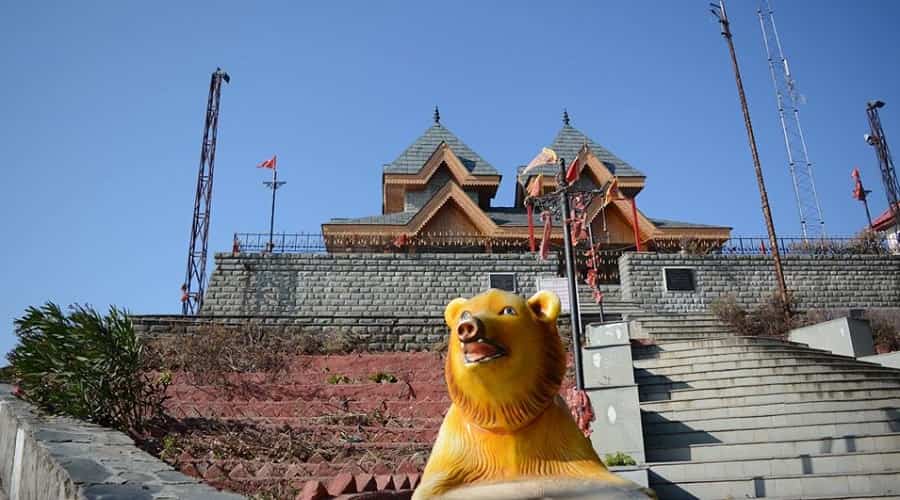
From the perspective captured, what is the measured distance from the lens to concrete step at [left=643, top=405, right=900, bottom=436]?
26.8 feet

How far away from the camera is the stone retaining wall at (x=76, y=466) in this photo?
3242 mm

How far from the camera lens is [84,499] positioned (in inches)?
116

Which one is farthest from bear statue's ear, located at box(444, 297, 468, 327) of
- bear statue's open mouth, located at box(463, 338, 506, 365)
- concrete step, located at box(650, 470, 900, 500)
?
concrete step, located at box(650, 470, 900, 500)

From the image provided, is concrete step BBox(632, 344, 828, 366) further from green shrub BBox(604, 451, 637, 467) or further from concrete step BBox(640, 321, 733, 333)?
concrete step BBox(640, 321, 733, 333)

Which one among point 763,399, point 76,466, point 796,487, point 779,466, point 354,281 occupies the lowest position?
point 796,487

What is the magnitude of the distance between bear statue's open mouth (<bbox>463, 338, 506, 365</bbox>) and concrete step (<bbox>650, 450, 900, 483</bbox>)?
4.62 m

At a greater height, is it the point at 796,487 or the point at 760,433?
the point at 760,433

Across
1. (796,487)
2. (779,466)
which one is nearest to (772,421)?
(779,466)

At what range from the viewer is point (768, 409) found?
27.8ft

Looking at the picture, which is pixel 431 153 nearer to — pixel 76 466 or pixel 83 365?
pixel 83 365

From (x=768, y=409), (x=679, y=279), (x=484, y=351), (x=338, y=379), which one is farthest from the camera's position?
(x=679, y=279)

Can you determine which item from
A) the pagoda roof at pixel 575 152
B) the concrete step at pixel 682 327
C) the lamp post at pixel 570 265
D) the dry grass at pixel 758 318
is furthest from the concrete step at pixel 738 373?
the pagoda roof at pixel 575 152

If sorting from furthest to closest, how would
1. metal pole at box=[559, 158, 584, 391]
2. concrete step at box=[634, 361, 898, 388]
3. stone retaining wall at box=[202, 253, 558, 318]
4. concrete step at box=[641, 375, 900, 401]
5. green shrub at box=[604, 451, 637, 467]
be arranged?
stone retaining wall at box=[202, 253, 558, 318] < concrete step at box=[634, 361, 898, 388] < concrete step at box=[641, 375, 900, 401] < metal pole at box=[559, 158, 584, 391] < green shrub at box=[604, 451, 637, 467]

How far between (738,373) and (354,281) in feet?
39.5
